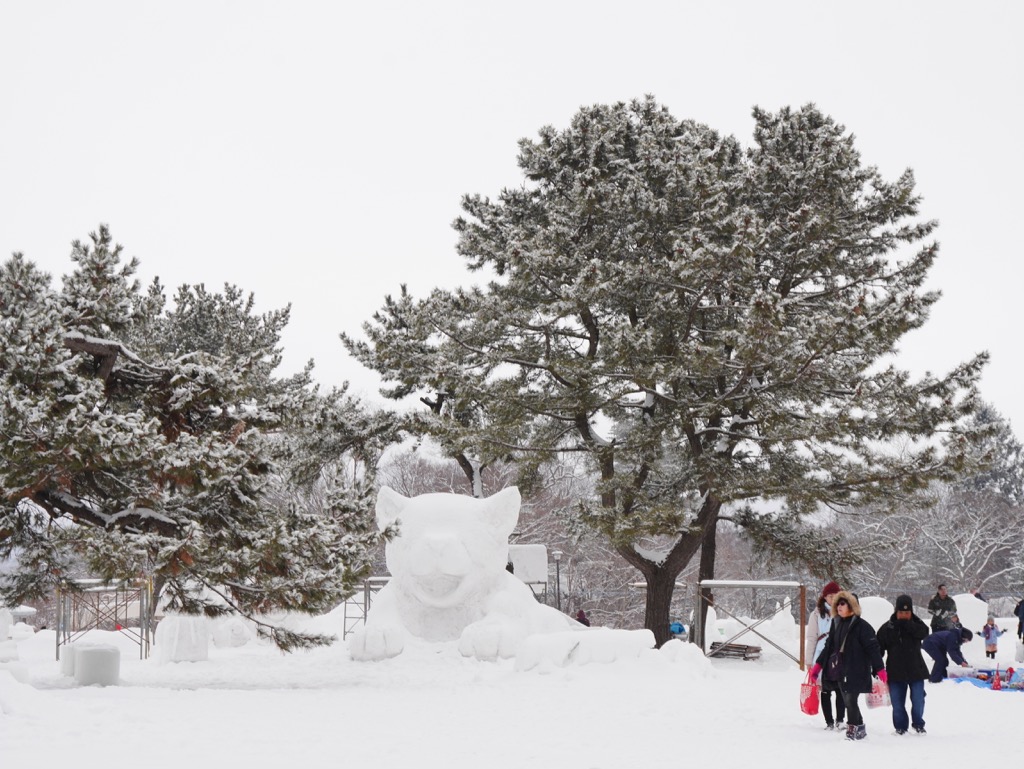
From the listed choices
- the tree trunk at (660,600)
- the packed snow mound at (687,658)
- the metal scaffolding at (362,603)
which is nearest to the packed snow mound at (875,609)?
the tree trunk at (660,600)

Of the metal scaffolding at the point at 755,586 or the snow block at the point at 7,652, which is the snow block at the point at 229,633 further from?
the metal scaffolding at the point at 755,586

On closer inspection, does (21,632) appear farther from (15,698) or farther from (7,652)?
(15,698)

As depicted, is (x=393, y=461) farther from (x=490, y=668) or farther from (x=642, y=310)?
(x=490, y=668)

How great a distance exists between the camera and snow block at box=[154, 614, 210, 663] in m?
15.1

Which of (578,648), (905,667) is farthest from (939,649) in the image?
(905,667)

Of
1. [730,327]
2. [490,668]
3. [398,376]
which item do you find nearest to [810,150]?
[730,327]

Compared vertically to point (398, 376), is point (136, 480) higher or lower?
lower

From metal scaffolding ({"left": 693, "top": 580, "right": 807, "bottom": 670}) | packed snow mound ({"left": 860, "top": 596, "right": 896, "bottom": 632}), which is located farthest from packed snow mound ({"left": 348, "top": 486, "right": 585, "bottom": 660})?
packed snow mound ({"left": 860, "top": 596, "right": 896, "bottom": 632})

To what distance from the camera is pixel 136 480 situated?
38.1 feet

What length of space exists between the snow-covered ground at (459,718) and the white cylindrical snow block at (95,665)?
243 millimetres

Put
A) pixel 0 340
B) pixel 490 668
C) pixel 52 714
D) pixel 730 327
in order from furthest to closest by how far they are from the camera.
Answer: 1. pixel 730 327
2. pixel 490 668
3. pixel 0 340
4. pixel 52 714

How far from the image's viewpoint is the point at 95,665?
1085 cm

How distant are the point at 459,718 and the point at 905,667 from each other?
3.81 m

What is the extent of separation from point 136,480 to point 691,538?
32.8 feet
